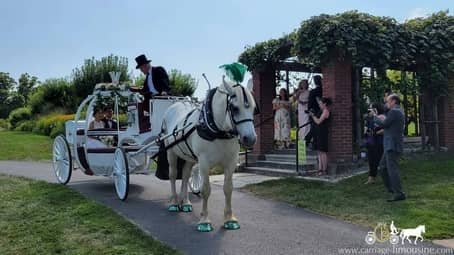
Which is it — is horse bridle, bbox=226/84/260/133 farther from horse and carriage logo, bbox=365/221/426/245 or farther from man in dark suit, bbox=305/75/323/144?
man in dark suit, bbox=305/75/323/144

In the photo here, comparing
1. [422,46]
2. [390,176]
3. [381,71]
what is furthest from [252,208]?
[422,46]

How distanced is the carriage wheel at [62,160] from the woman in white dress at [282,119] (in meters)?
5.36

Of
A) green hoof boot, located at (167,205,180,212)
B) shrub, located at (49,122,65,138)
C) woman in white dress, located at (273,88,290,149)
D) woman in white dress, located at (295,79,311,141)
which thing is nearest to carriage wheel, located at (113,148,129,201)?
green hoof boot, located at (167,205,180,212)

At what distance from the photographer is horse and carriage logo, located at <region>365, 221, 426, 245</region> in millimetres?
5371

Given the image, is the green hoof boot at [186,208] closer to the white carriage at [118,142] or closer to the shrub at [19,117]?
the white carriage at [118,142]

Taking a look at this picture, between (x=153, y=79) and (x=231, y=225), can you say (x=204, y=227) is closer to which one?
(x=231, y=225)

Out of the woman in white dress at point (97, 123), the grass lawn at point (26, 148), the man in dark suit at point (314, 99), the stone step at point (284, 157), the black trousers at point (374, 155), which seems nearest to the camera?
the black trousers at point (374, 155)

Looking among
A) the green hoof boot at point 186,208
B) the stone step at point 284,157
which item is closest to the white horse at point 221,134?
the green hoof boot at point 186,208

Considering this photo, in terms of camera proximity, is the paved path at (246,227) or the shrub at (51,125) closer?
the paved path at (246,227)

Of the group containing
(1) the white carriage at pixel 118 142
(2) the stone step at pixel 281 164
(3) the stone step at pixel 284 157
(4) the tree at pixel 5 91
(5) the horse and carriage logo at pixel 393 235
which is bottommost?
(5) the horse and carriage logo at pixel 393 235

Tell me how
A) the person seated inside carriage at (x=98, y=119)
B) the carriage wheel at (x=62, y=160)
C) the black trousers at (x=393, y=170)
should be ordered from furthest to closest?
the person seated inside carriage at (x=98, y=119) → the carriage wheel at (x=62, y=160) → the black trousers at (x=393, y=170)

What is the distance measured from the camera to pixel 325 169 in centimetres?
1007

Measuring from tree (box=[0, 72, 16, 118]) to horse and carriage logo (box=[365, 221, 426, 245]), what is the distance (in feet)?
203

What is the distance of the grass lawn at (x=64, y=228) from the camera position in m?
5.15
